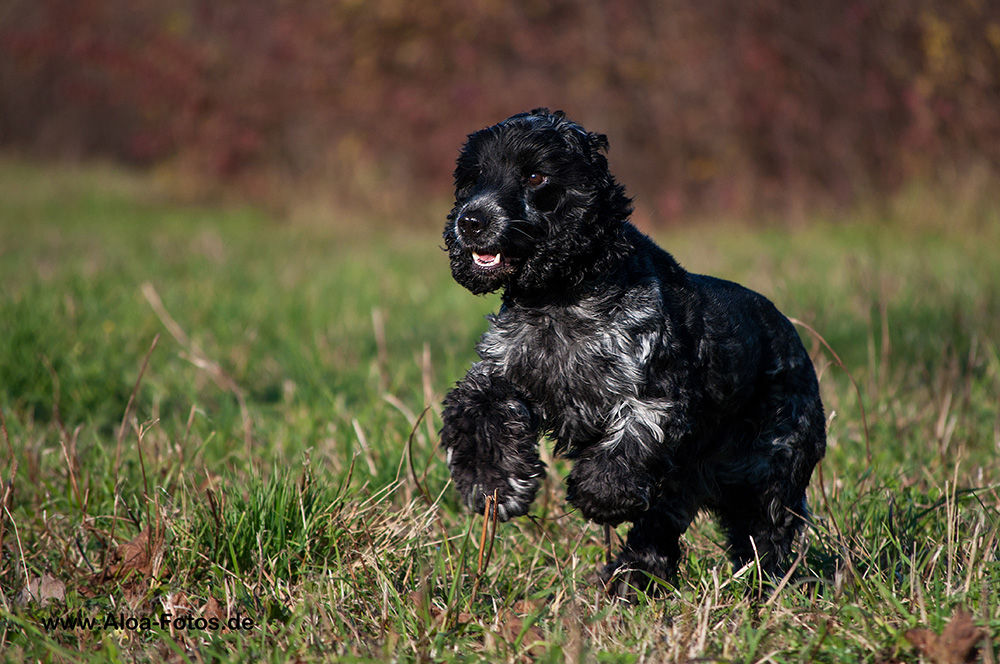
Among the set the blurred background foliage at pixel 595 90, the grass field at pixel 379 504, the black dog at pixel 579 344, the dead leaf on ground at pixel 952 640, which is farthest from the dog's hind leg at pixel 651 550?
the blurred background foliage at pixel 595 90

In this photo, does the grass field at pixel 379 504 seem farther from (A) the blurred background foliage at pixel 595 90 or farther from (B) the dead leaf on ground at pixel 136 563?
(A) the blurred background foliage at pixel 595 90

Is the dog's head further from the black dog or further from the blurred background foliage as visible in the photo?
the blurred background foliage

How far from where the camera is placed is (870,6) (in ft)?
41.0

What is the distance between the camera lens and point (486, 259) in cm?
266

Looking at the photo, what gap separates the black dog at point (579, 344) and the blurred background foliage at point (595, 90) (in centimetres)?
967

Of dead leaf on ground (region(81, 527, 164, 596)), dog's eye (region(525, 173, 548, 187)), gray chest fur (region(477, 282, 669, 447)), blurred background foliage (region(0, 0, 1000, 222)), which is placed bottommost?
dead leaf on ground (region(81, 527, 164, 596))

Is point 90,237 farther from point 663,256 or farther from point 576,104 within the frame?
point 663,256

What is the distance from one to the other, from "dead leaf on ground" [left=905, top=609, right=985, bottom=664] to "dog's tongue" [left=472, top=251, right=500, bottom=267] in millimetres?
1458

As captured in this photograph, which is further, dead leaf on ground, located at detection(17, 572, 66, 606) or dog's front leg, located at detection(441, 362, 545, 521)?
dead leaf on ground, located at detection(17, 572, 66, 606)

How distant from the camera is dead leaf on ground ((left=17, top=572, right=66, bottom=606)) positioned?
9.84ft

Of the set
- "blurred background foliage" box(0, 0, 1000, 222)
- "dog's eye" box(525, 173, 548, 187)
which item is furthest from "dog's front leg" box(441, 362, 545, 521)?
"blurred background foliage" box(0, 0, 1000, 222)

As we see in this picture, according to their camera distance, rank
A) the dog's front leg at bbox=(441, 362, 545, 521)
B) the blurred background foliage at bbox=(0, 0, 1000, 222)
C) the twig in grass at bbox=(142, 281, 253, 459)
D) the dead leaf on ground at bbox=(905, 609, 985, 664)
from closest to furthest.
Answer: the dead leaf on ground at bbox=(905, 609, 985, 664) < the dog's front leg at bbox=(441, 362, 545, 521) < the twig in grass at bbox=(142, 281, 253, 459) < the blurred background foliage at bbox=(0, 0, 1000, 222)

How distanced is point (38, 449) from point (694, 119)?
12191mm

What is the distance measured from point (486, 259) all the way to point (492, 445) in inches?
20.9
